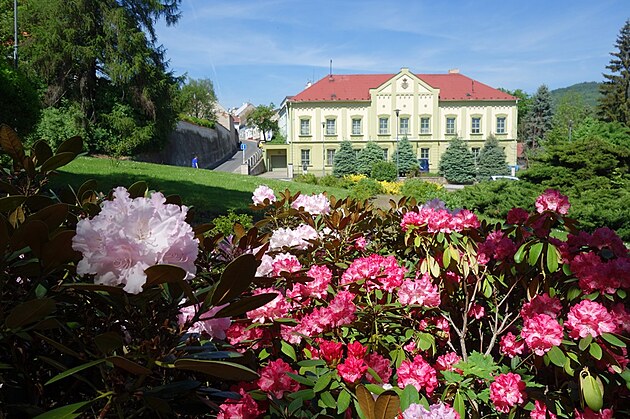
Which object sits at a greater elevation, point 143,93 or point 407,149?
point 143,93

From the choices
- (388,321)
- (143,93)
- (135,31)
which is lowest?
(388,321)

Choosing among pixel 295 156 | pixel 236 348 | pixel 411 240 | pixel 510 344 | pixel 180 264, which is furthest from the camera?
pixel 295 156

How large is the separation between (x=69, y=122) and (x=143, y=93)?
3.71m

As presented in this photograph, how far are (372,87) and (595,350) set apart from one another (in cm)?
3719

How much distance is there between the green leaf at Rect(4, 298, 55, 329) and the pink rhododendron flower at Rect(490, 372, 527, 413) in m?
1.41

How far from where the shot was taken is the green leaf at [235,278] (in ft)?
2.62

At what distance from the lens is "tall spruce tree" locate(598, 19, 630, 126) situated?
39.0 metres

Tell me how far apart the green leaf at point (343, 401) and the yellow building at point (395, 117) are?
35.2m

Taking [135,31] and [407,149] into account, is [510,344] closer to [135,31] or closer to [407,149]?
[135,31]

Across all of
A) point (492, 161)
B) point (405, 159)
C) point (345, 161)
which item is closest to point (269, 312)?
point (345, 161)

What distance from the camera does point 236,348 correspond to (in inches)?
53.2

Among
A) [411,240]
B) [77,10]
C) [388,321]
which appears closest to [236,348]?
[388,321]

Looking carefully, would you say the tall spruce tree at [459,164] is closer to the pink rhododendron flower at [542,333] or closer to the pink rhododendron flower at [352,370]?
the pink rhododendron flower at [542,333]

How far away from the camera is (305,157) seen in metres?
38.0
